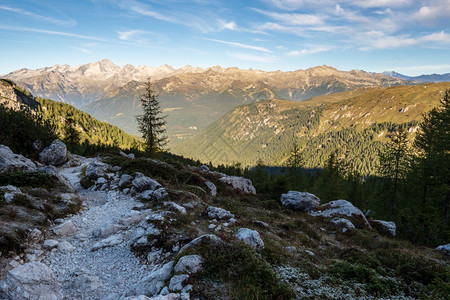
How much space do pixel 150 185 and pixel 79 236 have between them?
Answer: 26.9 feet

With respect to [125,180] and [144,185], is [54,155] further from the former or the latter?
[144,185]

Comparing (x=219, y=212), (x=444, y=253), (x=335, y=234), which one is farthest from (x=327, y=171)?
(x=219, y=212)

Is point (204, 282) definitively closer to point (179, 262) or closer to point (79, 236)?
point (179, 262)

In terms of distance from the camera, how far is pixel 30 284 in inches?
270

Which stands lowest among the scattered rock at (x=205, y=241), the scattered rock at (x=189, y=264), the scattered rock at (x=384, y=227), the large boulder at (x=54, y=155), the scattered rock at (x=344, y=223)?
the scattered rock at (x=384, y=227)

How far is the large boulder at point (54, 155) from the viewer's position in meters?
31.3

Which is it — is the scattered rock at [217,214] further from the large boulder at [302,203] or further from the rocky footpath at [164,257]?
the large boulder at [302,203]

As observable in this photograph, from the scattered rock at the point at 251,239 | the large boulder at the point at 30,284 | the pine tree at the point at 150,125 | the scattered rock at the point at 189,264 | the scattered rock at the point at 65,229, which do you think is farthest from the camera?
the pine tree at the point at 150,125

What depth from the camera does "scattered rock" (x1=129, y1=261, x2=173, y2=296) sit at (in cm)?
724

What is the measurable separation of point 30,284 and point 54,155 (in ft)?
103

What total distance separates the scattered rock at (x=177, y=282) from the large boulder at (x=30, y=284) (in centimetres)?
372

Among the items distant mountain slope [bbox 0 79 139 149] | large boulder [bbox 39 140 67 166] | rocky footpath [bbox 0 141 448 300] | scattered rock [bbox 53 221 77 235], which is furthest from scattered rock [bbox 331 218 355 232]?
distant mountain slope [bbox 0 79 139 149]

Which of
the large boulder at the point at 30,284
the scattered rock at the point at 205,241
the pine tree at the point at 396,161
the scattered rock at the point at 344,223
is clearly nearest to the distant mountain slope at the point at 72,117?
the pine tree at the point at 396,161

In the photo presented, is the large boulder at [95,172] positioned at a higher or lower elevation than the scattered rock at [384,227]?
higher
